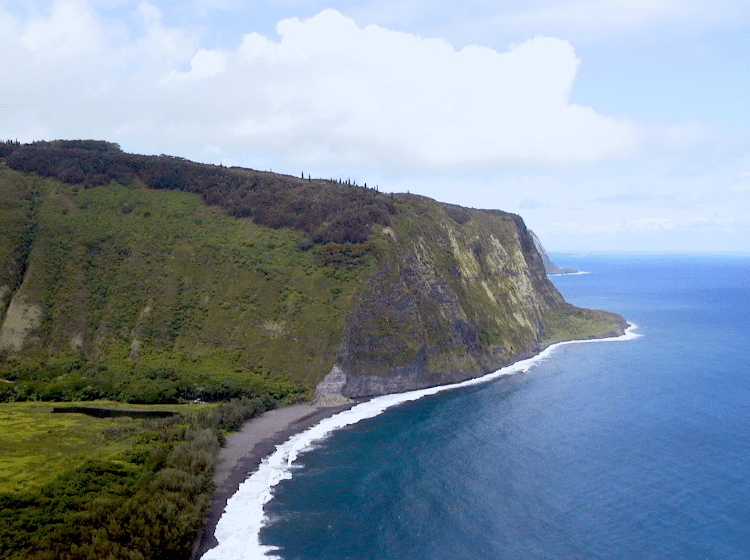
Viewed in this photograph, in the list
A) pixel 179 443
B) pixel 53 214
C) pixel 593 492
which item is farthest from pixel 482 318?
pixel 53 214

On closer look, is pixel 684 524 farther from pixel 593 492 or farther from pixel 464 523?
pixel 464 523

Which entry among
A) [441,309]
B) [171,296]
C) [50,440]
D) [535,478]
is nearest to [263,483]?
[50,440]

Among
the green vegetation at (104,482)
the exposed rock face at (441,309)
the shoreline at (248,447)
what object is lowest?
the shoreline at (248,447)

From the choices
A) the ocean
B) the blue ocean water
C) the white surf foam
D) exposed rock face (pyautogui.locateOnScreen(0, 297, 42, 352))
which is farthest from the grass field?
exposed rock face (pyautogui.locateOnScreen(0, 297, 42, 352))

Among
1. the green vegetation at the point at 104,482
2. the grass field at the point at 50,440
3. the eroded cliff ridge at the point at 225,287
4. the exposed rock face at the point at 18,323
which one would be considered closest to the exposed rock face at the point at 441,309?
the eroded cliff ridge at the point at 225,287

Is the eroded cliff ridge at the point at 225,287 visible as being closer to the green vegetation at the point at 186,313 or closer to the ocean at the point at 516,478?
the green vegetation at the point at 186,313
